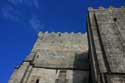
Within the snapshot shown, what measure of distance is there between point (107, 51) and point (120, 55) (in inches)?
24.9

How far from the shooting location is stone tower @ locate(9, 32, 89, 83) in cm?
1574

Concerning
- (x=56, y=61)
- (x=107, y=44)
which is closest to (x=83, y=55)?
(x=56, y=61)

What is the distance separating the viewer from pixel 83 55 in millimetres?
18906

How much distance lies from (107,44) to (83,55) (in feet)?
25.0

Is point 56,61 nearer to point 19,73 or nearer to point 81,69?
point 81,69

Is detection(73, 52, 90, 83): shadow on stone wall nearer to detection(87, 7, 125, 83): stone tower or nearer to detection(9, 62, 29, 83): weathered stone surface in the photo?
detection(87, 7, 125, 83): stone tower

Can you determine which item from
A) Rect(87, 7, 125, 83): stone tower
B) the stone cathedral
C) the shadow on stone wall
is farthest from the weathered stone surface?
Rect(87, 7, 125, 83): stone tower

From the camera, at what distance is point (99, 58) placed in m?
10.2

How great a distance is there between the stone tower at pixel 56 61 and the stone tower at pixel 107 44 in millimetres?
4026

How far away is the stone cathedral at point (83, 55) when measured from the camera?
32.8 ft

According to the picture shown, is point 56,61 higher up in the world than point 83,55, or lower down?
lower down

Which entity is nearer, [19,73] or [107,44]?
[107,44]

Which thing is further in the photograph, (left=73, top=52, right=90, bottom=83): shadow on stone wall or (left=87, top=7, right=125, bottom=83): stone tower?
(left=73, top=52, right=90, bottom=83): shadow on stone wall

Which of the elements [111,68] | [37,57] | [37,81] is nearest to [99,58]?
[111,68]
